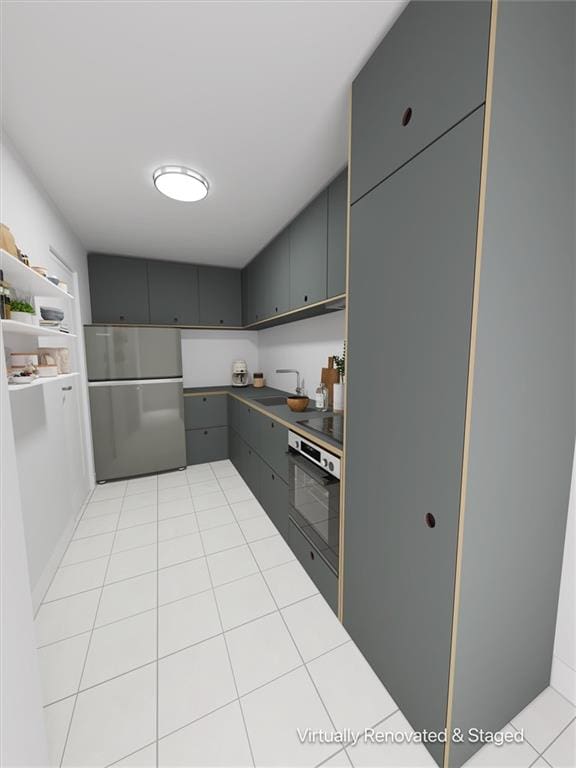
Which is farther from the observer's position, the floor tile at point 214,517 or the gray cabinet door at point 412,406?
the floor tile at point 214,517

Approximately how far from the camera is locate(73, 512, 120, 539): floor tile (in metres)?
2.29

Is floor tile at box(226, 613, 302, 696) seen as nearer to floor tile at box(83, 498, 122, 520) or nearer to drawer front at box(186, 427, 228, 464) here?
floor tile at box(83, 498, 122, 520)

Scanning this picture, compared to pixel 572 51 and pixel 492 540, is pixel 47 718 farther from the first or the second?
pixel 572 51

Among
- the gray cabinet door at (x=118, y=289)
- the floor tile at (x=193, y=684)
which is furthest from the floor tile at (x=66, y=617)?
the gray cabinet door at (x=118, y=289)

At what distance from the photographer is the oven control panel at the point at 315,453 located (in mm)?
1469

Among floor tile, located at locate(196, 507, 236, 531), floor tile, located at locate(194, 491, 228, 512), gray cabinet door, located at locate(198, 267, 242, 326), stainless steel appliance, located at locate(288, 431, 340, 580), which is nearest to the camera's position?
stainless steel appliance, located at locate(288, 431, 340, 580)

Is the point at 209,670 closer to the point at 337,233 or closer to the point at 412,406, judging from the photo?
the point at 412,406

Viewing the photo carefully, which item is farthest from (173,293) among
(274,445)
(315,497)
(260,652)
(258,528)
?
(260,652)

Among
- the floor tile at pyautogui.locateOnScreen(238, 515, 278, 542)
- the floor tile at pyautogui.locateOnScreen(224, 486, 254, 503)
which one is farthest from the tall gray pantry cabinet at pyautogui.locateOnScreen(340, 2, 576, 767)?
the floor tile at pyautogui.locateOnScreen(224, 486, 254, 503)

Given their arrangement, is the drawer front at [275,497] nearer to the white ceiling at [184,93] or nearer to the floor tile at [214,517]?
the floor tile at [214,517]

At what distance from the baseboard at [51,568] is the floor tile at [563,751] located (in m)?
2.20

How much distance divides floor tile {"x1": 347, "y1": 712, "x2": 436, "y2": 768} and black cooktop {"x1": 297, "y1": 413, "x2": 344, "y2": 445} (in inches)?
42.6

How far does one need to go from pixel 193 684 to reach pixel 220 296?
11.6 ft

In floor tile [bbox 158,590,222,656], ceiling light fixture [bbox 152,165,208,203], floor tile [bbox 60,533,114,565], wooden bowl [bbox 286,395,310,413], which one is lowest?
floor tile [bbox 60,533,114,565]
